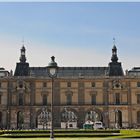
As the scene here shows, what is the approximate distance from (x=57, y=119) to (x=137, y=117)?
15802mm

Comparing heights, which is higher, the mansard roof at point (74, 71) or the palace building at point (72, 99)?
the mansard roof at point (74, 71)

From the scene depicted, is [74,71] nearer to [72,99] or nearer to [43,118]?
[72,99]

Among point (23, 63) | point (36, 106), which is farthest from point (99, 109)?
point (23, 63)

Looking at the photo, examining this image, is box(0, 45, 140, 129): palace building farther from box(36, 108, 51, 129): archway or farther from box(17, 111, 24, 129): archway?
box(36, 108, 51, 129): archway

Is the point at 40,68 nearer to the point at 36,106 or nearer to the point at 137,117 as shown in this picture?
the point at 36,106

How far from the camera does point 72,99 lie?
8812cm

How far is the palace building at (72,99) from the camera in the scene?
285 feet

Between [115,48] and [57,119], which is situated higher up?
[115,48]

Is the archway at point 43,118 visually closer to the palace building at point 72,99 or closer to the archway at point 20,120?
the palace building at point 72,99

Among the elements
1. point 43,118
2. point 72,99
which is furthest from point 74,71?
point 43,118

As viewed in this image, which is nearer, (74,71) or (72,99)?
(72,99)

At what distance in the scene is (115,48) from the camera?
92812 millimetres

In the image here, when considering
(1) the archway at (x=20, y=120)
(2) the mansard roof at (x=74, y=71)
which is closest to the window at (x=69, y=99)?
(2) the mansard roof at (x=74, y=71)

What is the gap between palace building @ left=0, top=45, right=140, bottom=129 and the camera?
86938 millimetres
